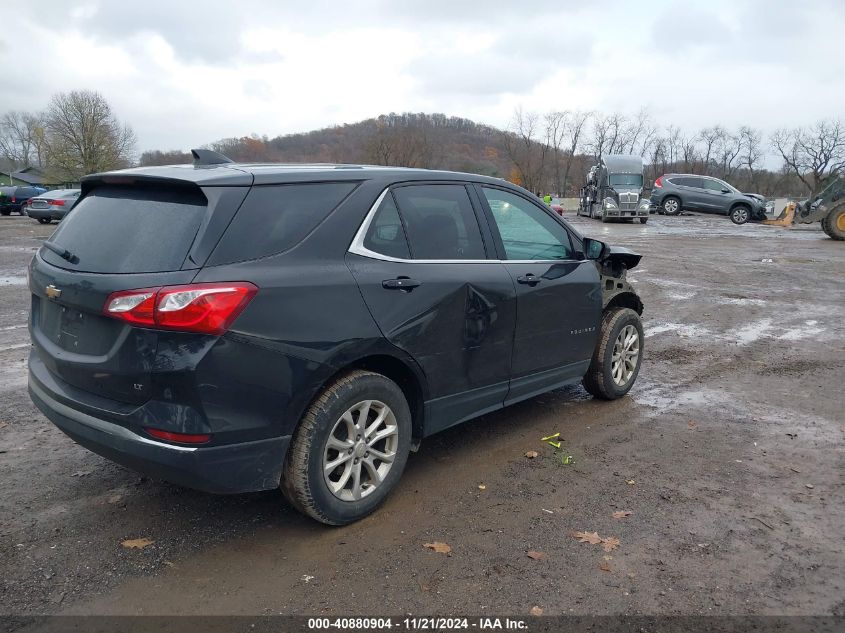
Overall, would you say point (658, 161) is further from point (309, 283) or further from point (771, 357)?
point (309, 283)

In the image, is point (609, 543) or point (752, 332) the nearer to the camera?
point (609, 543)

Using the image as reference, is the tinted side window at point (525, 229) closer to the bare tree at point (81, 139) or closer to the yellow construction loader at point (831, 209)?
the yellow construction loader at point (831, 209)

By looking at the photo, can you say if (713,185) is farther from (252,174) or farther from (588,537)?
(252,174)

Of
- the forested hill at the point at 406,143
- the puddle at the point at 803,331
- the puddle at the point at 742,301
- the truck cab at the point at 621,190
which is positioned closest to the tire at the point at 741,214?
the truck cab at the point at 621,190

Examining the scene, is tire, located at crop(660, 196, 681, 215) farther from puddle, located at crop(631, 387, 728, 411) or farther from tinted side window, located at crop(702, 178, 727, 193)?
puddle, located at crop(631, 387, 728, 411)

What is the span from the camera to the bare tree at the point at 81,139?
5925 centimetres

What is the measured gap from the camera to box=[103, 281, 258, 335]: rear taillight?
8.87 ft

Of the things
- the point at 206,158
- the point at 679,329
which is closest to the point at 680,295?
the point at 679,329

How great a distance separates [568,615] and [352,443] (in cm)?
127

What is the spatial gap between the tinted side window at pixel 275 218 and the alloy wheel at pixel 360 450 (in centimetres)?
89

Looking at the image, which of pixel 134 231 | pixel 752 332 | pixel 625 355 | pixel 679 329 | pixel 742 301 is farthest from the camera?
pixel 742 301

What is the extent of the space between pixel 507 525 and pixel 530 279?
160 cm

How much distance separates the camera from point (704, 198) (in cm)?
3419

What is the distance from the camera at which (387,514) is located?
3.50 meters
